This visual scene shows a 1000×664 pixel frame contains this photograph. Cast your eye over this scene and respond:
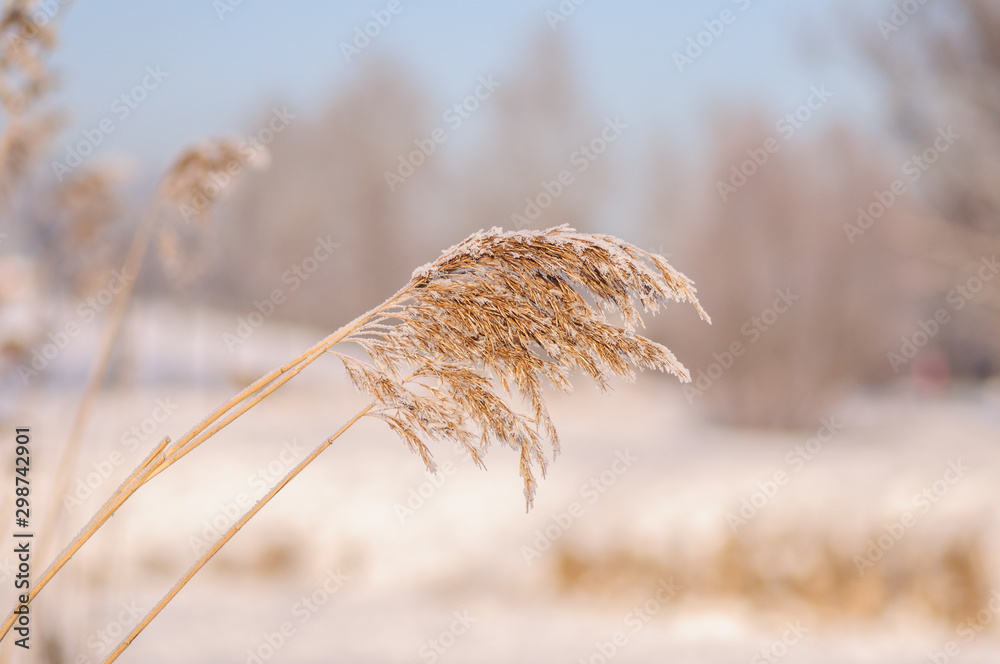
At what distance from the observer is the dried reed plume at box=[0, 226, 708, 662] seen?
135 cm

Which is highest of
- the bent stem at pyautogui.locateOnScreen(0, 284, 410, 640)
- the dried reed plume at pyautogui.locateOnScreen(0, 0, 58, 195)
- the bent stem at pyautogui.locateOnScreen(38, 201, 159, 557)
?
the dried reed plume at pyautogui.locateOnScreen(0, 0, 58, 195)

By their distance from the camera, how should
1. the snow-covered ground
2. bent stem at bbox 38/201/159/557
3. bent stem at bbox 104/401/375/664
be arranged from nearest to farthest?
bent stem at bbox 104/401/375/664 → bent stem at bbox 38/201/159/557 → the snow-covered ground

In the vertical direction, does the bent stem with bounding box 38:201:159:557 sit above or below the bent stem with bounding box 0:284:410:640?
above

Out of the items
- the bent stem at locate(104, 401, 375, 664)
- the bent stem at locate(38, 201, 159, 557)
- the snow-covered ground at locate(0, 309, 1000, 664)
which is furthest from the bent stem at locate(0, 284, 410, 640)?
the snow-covered ground at locate(0, 309, 1000, 664)

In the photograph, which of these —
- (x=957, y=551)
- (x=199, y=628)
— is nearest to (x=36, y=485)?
(x=199, y=628)

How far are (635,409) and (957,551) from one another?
8650 millimetres

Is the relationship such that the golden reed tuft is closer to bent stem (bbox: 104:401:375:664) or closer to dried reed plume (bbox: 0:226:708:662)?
dried reed plume (bbox: 0:226:708:662)

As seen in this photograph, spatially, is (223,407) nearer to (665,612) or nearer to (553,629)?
(553,629)

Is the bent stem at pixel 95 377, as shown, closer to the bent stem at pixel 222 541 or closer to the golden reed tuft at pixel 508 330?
the bent stem at pixel 222 541

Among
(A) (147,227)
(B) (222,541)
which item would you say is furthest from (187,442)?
(A) (147,227)

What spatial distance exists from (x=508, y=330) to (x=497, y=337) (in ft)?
0.07

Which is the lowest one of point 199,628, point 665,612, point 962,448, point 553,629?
point 962,448

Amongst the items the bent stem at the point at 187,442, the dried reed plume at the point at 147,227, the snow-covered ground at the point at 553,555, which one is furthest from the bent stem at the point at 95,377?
the snow-covered ground at the point at 553,555

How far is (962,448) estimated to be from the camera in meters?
7.38
